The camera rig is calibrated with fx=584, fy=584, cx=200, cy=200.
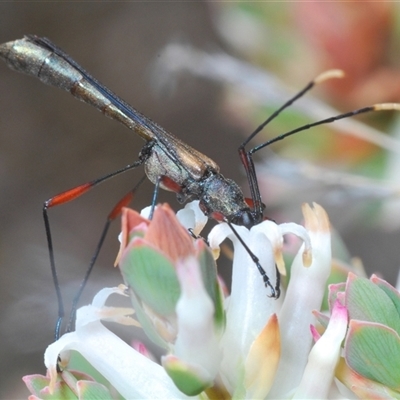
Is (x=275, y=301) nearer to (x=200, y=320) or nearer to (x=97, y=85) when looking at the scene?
(x=200, y=320)

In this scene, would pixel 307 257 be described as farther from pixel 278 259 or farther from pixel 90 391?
A: pixel 90 391

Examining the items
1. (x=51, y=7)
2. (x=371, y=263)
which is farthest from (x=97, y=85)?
(x=51, y=7)

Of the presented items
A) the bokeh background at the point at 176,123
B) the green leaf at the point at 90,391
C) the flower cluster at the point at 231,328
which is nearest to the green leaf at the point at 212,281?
the flower cluster at the point at 231,328

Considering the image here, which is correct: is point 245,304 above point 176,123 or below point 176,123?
below

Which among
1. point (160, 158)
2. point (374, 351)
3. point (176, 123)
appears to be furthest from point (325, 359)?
point (176, 123)


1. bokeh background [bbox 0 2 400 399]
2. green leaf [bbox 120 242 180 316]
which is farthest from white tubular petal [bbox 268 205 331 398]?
bokeh background [bbox 0 2 400 399]

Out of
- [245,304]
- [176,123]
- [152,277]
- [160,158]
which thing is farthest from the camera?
[176,123]

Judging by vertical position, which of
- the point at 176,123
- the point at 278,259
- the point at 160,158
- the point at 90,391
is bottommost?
the point at 90,391

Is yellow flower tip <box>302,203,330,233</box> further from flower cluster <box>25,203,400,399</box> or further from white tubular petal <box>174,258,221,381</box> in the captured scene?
white tubular petal <box>174,258,221,381</box>
